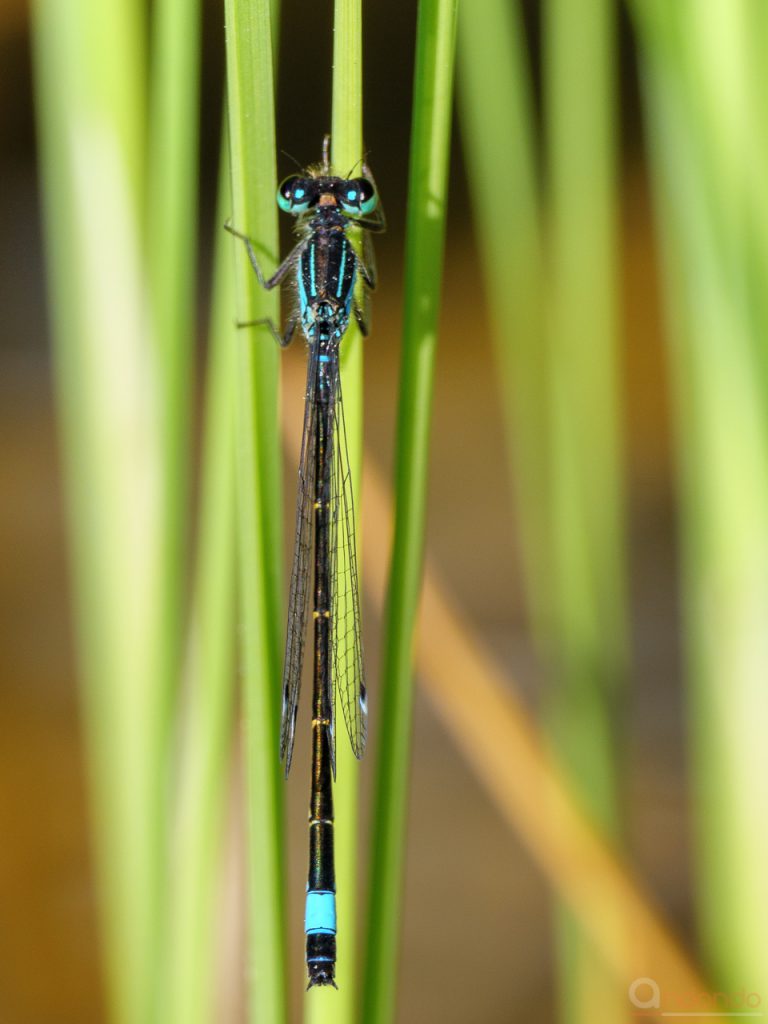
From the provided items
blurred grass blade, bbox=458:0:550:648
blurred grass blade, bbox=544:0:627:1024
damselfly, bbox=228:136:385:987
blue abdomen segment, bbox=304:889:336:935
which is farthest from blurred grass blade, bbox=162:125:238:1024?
blurred grass blade, bbox=544:0:627:1024

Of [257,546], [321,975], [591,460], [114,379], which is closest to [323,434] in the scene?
[114,379]

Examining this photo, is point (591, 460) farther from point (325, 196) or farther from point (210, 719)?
point (210, 719)

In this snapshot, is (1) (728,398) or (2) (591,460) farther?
(2) (591,460)

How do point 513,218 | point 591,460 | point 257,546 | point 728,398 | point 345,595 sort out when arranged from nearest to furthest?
point 257,546 → point 345,595 → point 728,398 → point 513,218 → point 591,460

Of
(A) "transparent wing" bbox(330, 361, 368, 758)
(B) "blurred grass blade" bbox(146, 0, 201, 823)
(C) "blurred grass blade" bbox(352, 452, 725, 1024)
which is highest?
(B) "blurred grass blade" bbox(146, 0, 201, 823)

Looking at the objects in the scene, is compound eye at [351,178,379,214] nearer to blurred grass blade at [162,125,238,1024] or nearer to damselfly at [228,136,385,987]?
damselfly at [228,136,385,987]

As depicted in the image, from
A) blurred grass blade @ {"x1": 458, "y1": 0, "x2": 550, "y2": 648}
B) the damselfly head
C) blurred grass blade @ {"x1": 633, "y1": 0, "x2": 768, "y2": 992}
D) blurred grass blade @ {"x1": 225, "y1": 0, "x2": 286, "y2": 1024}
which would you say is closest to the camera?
blurred grass blade @ {"x1": 225, "y1": 0, "x2": 286, "y2": 1024}

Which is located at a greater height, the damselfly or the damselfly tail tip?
the damselfly
